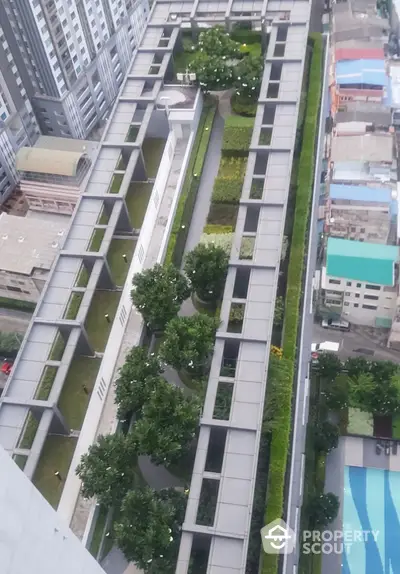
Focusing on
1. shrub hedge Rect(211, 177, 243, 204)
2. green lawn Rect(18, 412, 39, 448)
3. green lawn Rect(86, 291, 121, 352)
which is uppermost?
shrub hedge Rect(211, 177, 243, 204)

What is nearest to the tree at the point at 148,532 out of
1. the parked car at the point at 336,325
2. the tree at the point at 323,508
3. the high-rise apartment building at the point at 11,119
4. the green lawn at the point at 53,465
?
the green lawn at the point at 53,465

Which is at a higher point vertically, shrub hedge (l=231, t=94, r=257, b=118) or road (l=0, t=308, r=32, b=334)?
shrub hedge (l=231, t=94, r=257, b=118)

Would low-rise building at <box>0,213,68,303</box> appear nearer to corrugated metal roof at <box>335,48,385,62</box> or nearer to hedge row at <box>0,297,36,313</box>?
hedge row at <box>0,297,36,313</box>

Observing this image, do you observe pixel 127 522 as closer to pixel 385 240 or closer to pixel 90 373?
pixel 90 373

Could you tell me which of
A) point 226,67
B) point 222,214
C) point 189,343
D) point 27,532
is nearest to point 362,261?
point 222,214

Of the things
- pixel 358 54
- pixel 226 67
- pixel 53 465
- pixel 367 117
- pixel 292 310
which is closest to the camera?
pixel 53 465

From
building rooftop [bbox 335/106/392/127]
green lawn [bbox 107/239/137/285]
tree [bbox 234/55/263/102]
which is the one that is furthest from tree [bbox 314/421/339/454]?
building rooftop [bbox 335/106/392/127]

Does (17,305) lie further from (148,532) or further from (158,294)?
(148,532)

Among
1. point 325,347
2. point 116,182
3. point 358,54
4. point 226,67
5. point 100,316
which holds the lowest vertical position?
point 100,316
